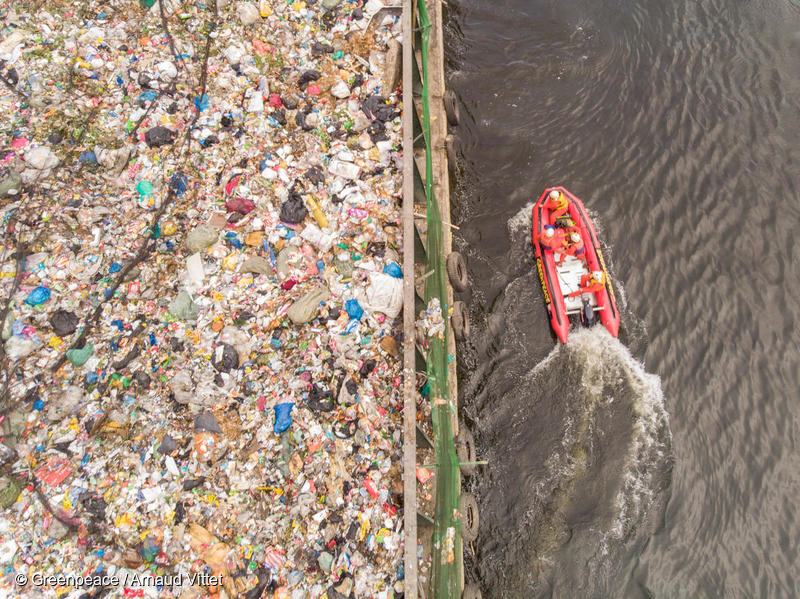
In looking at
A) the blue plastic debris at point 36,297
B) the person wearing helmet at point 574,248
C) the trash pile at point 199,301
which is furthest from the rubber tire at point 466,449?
the blue plastic debris at point 36,297

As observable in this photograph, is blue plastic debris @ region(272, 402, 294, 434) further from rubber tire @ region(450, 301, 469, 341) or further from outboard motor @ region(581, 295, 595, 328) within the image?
outboard motor @ region(581, 295, 595, 328)

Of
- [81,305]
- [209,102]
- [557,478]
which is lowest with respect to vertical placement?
[557,478]

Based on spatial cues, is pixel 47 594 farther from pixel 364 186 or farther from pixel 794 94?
pixel 794 94

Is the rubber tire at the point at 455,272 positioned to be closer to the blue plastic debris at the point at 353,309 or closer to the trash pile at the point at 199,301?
the trash pile at the point at 199,301

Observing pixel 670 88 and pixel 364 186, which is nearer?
pixel 364 186

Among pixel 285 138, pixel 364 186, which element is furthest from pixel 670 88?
pixel 285 138

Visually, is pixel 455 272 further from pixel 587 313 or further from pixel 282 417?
pixel 282 417

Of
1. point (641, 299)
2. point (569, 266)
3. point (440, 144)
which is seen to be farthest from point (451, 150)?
point (641, 299)
